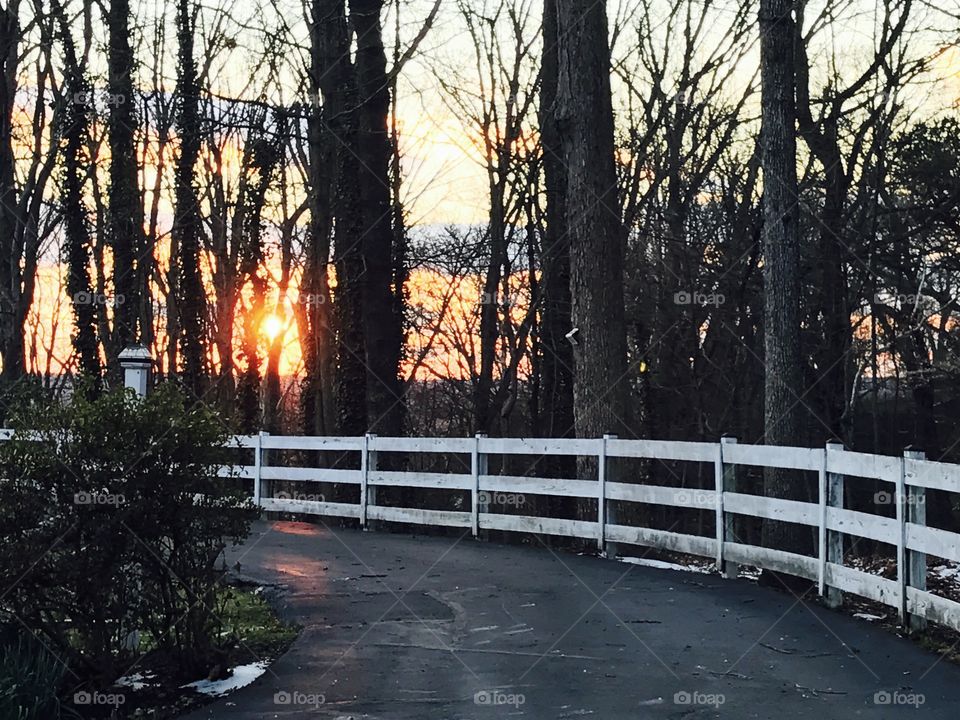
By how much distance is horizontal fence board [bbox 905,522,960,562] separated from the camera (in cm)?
876

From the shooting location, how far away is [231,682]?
8555 mm

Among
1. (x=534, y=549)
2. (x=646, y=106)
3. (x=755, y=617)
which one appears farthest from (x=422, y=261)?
(x=755, y=617)

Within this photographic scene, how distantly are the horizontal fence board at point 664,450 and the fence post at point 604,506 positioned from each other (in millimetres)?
110

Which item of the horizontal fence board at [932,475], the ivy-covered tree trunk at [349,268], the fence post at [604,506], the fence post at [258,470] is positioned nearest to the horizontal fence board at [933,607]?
the horizontal fence board at [932,475]

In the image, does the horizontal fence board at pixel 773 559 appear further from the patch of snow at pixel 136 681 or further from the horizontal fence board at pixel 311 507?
the horizontal fence board at pixel 311 507

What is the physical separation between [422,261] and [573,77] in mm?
10138

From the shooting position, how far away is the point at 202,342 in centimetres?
3244

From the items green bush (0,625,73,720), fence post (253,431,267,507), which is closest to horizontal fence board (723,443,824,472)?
green bush (0,625,73,720)

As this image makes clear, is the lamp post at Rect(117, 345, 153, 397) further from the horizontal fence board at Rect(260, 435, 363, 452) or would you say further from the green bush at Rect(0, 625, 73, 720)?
the horizontal fence board at Rect(260, 435, 363, 452)

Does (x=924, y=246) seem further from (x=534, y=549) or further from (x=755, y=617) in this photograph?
(x=755, y=617)

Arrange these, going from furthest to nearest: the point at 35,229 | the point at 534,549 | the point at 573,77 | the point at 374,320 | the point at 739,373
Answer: the point at 35,229, the point at 739,373, the point at 374,320, the point at 573,77, the point at 534,549

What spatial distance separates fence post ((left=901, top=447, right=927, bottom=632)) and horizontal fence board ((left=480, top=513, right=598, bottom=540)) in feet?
18.0

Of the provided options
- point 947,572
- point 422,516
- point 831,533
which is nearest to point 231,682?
point 831,533

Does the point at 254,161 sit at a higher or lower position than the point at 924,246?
higher
